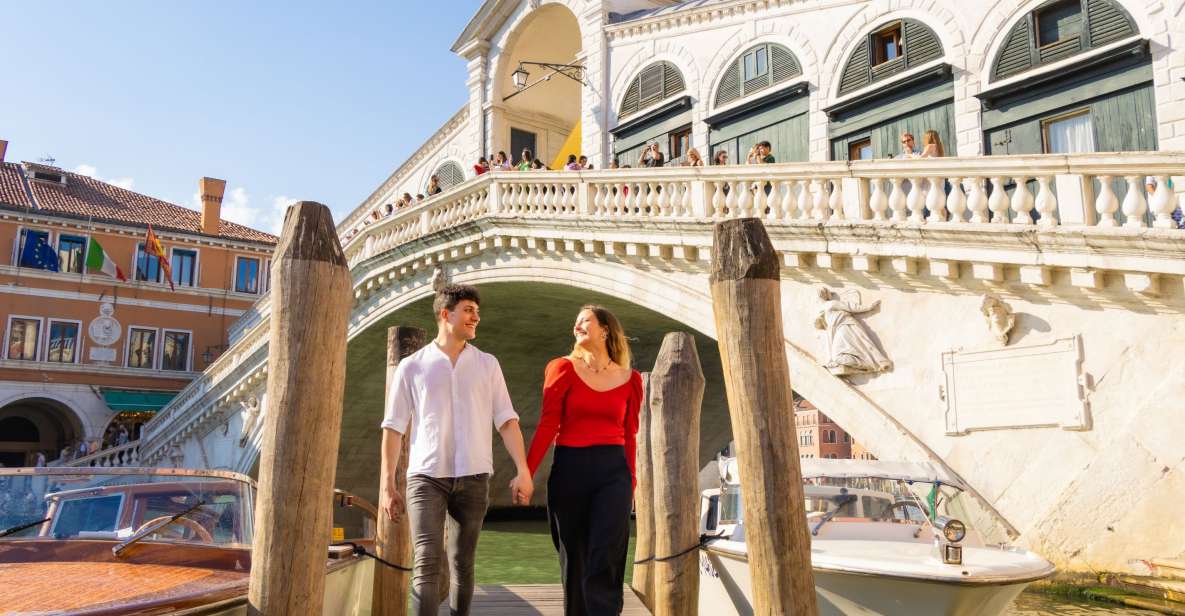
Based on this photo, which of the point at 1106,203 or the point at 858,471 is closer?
the point at 858,471

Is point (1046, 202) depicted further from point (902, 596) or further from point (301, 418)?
point (301, 418)

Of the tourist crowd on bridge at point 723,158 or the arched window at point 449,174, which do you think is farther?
the arched window at point 449,174

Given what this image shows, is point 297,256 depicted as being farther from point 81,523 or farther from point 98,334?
point 98,334

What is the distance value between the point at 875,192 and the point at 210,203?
2537cm

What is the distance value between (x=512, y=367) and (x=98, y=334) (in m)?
13.3

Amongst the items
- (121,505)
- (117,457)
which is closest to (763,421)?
(121,505)

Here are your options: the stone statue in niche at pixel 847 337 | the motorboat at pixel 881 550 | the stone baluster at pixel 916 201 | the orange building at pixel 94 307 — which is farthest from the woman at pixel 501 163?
the orange building at pixel 94 307

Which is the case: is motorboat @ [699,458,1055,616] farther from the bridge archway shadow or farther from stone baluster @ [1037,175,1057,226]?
the bridge archway shadow

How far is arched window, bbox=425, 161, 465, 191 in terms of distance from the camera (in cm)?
2119

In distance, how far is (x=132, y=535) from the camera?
4.16 meters

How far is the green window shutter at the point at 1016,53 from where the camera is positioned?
35.7 ft

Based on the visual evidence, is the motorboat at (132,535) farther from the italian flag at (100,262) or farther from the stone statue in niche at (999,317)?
the italian flag at (100,262)

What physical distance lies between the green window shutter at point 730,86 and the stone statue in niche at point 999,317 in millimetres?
7056

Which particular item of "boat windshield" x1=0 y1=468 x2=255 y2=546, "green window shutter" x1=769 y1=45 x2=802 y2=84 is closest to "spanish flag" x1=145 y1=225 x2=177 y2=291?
"green window shutter" x1=769 y1=45 x2=802 y2=84
